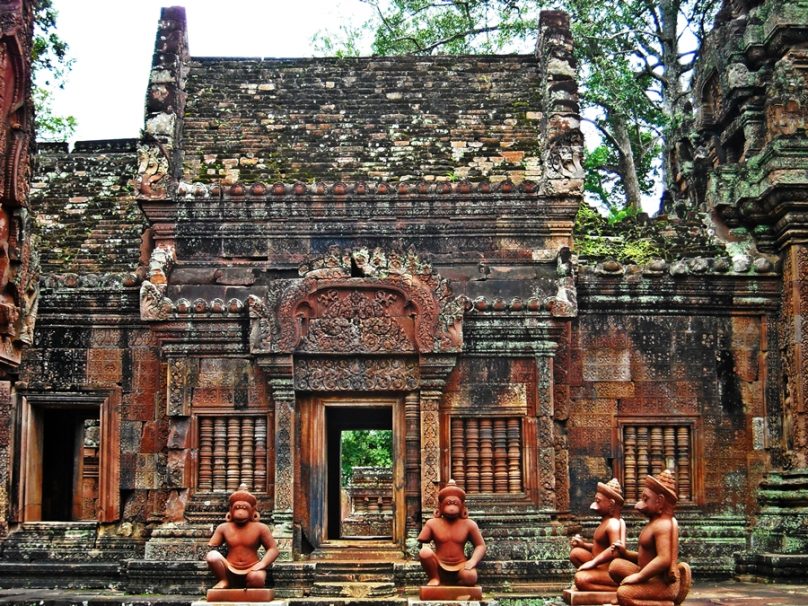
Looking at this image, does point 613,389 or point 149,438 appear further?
point 149,438

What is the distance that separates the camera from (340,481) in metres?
19.0

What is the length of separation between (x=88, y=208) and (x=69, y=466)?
219 inches

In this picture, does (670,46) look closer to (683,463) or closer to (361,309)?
(683,463)

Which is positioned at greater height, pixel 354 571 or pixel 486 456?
pixel 486 456

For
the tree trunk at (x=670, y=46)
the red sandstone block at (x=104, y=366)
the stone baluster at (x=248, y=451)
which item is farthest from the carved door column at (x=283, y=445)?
the tree trunk at (x=670, y=46)

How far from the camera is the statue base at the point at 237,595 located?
11664 millimetres

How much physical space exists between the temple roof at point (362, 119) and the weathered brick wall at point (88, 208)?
1.94 meters

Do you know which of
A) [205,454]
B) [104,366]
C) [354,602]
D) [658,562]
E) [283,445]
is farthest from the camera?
[104,366]

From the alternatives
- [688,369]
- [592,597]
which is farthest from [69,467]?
[592,597]

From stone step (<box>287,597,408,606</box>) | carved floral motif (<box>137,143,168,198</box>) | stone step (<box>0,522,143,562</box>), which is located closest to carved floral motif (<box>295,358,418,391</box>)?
stone step (<box>287,597,408,606</box>)

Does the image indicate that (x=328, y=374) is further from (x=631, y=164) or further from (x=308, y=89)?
(x=631, y=164)

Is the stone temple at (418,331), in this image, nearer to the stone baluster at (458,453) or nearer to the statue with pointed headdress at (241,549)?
the stone baluster at (458,453)

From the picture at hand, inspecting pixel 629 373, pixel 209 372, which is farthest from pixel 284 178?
pixel 629 373

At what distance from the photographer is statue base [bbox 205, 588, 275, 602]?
11664mm
